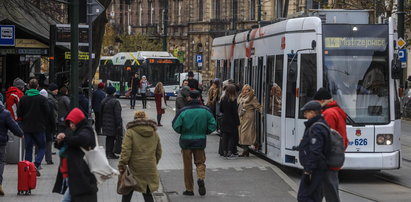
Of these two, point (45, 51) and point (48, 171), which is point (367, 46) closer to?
point (48, 171)

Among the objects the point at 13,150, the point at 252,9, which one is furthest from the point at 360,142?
the point at 252,9

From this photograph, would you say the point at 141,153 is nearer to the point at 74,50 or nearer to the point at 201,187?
the point at 201,187

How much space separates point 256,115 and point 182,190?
546 cm

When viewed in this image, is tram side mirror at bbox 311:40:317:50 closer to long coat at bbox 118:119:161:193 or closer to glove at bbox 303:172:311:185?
long coat at bbox 118:119:161:193

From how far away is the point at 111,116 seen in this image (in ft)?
64.4

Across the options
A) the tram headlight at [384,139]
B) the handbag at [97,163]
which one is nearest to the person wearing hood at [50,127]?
the tram headlight at [384,139]

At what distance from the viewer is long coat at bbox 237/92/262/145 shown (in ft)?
68.0

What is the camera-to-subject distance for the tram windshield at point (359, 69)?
17.1 m

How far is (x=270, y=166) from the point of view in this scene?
19.4 m

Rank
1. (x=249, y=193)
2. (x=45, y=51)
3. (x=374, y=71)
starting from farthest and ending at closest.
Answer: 1. (x=45, y=51)
2. (x=374, y=71)
3. (x=249, y=193)

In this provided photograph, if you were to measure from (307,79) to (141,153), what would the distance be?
5.92m

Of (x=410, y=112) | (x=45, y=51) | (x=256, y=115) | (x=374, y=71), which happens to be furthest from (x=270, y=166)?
(x=410, y=112)

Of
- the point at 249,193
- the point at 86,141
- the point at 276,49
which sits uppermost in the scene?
the point at 276,49

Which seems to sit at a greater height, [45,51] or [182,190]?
[45,51]
